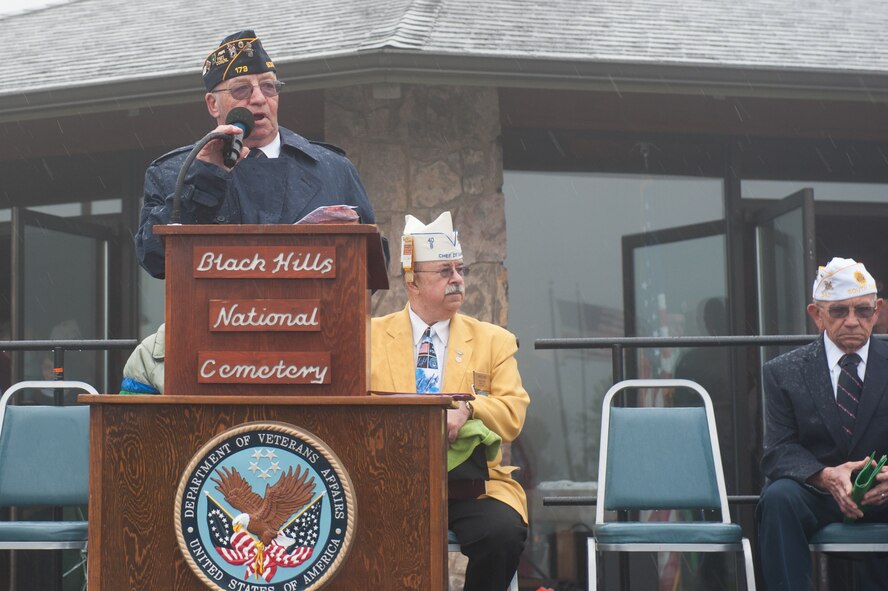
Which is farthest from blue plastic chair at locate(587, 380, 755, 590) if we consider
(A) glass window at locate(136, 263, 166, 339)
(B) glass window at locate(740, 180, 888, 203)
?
(A) glass window at locate(136, 263, 166, 339)

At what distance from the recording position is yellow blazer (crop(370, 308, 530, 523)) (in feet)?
13.4

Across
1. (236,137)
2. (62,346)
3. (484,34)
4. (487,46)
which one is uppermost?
(484,34)

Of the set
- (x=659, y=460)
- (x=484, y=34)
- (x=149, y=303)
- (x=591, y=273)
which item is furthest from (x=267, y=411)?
(x=149, y=303)

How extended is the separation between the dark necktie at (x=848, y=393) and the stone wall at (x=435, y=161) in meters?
2.10

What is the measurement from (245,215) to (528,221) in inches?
167

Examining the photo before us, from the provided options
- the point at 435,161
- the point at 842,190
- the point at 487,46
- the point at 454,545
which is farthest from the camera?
the point at 842,190

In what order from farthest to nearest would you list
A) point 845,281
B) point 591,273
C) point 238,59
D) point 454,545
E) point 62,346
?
1. point 591,273
2. point 62,346
3. point 845,281
4. point 454,545
5. point 238,59

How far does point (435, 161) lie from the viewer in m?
6.39

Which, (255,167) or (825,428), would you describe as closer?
(255,167)

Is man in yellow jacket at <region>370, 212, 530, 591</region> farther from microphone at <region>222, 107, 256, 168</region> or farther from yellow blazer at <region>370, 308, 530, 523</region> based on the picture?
microphone at <region>222, 107, 256, 168</region>

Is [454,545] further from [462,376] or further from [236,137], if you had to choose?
[236,137]

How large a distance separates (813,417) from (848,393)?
16 cm

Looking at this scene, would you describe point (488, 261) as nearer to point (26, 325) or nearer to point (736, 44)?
point (736, 44)

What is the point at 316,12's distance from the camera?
7336 millimetres
